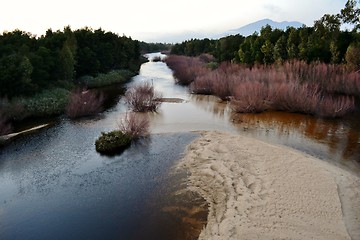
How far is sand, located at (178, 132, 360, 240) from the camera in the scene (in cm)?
969

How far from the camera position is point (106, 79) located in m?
43.7

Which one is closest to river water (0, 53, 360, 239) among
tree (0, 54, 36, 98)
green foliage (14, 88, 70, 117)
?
green foliage (14, 88, 70, 117)

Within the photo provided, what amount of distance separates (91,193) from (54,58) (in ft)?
74.0

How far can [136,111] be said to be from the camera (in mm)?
26453

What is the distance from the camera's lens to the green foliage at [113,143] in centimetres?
1734

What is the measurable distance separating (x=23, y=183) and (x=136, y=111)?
13.5m

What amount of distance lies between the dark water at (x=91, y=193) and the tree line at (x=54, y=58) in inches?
303

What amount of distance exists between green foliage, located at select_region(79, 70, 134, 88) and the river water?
17287mm

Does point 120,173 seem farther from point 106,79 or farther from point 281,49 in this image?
point 106,79

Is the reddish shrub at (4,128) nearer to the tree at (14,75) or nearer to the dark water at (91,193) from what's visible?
the dark water at (91,193)

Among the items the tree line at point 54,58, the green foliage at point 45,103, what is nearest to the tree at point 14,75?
the tree line at point 54,58

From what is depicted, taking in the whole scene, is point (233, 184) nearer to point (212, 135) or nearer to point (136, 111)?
point (212, 135)

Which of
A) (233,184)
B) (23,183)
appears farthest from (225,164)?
(23,183)

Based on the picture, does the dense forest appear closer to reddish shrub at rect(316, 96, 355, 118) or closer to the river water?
reddish shrub at rect(316, 96, 355, 118)
